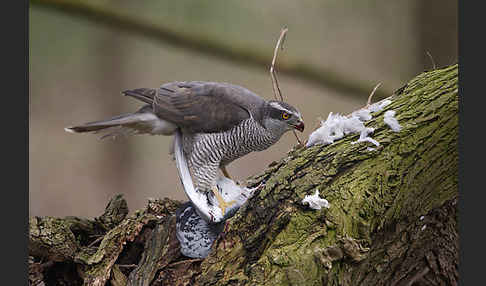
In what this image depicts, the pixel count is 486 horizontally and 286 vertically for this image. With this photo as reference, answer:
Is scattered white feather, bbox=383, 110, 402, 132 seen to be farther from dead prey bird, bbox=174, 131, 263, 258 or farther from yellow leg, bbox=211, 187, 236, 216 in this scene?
yellow leg, bbox=211, 187, 236, 216

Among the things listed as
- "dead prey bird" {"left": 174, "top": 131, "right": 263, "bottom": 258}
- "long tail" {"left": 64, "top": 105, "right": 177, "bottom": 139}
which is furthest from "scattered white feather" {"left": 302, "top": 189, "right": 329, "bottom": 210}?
"long tail" {"left": 64, "top": 105, "right": 177, "bottom": 139}

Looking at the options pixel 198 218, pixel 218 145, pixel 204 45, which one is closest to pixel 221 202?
pixel 198 218

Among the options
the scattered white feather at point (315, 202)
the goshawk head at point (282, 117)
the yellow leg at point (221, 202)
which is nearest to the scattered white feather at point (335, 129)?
the goshawk head at point (282, 117)

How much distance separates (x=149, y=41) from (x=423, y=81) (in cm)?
198

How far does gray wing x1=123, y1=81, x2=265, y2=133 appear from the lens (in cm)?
157

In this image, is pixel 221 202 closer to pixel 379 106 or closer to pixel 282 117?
pixel 282 117

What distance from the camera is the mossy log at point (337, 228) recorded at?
1.14 meters

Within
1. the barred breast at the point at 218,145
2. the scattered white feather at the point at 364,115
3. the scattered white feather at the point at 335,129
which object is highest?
the scattered white feather at the point at 364,115

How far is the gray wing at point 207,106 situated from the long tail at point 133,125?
4cm

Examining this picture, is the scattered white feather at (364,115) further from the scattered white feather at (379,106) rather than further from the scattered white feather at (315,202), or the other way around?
the scattered white feather at (315,202)

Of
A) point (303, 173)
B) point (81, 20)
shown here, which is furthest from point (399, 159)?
point (81, 20)

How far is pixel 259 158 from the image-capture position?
292 centimetres

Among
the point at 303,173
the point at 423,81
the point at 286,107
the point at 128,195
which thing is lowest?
the point at 128,195

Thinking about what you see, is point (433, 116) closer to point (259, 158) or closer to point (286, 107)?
point (286, 107)
